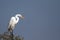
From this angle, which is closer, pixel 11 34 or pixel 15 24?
pixel 11 34

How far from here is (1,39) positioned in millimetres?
4324

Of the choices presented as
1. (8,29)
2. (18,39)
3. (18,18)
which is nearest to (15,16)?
(18,18)

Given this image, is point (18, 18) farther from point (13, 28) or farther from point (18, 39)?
point (18, 39)

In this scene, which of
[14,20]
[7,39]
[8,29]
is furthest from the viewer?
[14,20]

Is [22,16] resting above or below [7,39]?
above

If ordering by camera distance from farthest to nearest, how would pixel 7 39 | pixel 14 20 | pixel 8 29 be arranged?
pixel 14 20 → pixel 8 29 → pixel 7 39

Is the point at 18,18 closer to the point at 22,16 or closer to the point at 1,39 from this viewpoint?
the point at 22,16

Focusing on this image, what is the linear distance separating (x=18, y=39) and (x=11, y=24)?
625 mm

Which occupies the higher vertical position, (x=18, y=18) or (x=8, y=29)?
(x=18, y=18)

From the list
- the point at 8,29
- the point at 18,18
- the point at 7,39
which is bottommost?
the point at 7,39

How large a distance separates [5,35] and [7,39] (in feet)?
0.29

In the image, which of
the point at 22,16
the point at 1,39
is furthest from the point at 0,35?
the point at 22,16

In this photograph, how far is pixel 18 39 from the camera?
177 inches

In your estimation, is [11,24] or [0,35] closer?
[0,35]
